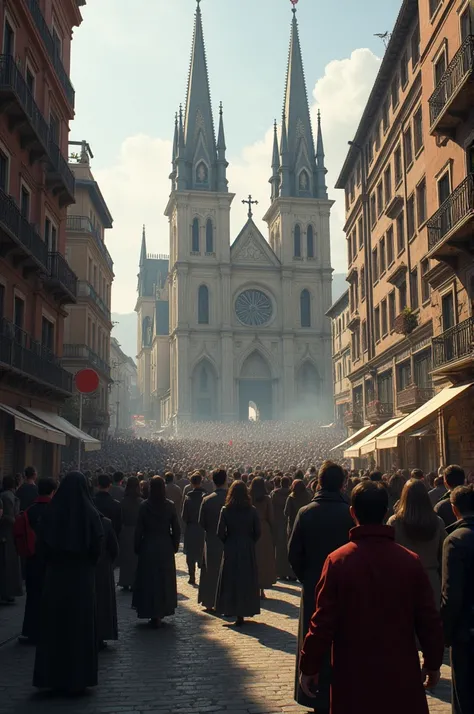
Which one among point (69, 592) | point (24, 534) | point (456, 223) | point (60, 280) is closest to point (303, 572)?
point (69, 592)

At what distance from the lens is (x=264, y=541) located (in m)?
12.8

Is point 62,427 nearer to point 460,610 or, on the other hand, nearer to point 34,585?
point 34,585

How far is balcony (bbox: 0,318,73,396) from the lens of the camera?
19266 millimetres

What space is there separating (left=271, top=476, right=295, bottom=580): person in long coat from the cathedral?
59094mm

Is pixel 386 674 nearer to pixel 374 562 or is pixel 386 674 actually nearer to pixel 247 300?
pixel 374 562

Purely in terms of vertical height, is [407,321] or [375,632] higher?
[407,321]

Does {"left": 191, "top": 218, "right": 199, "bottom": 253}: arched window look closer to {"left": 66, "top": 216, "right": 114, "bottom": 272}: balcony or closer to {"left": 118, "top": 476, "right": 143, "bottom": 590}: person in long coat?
{"left": 66, "top": 216, "right": 114, "bottom": 272}: balcony

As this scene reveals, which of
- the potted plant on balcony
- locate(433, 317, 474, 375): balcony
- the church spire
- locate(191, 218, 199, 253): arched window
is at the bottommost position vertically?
locate(433, 317, 474, 375): balcony

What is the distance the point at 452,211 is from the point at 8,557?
13949 mm

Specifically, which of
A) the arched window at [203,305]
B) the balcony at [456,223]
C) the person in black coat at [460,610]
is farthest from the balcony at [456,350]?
the arched window at [203,305]

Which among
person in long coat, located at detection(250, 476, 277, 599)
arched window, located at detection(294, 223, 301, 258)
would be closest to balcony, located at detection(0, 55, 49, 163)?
person in long coat, located at detection(250, 476, 277, 599)

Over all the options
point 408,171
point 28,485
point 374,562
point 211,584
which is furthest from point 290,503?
point 408,171

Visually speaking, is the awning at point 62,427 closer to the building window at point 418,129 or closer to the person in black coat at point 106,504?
the person in black coat at point 106,504

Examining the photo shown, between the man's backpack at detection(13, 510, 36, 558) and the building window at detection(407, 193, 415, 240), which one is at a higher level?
the building window at detection(407, 193, 415, 240)
